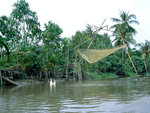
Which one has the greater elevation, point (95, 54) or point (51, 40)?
point (51, 40)

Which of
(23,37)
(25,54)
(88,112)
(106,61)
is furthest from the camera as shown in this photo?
(106,61)

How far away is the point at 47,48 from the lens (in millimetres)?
16703

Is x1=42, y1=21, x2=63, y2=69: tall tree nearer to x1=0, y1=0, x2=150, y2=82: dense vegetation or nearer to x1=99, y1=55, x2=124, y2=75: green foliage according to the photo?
x1=0, y1=0, x2=150, y2=82: dense vegetation

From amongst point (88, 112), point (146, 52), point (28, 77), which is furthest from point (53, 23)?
point (88, 112)

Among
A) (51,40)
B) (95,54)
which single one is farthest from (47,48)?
(95,54)

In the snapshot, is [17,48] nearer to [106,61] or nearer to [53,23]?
[53,23]

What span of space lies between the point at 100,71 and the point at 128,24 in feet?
21.0

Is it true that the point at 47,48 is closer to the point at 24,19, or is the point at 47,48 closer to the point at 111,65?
the point at 24,19

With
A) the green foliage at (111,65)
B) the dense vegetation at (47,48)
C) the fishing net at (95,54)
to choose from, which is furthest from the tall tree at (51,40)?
the green foliage at (111,65)

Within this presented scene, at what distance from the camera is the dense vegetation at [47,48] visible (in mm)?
12648

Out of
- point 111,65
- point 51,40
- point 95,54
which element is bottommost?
point 95,54

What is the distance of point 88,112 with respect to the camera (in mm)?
4195

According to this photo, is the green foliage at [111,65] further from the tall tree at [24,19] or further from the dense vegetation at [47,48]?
the tall tree at [24,19]

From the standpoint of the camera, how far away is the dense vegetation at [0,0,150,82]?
12648 millimetres
